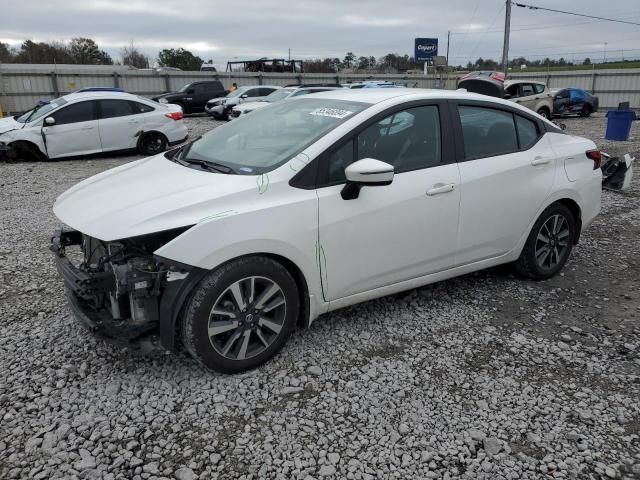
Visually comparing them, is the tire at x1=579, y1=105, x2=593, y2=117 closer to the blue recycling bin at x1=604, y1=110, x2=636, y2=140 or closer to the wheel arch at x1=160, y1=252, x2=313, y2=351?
the blue recycling bin at x1=604, y1=110, x2=636, y2=140

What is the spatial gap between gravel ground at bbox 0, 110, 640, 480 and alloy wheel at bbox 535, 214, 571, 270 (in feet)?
1.15

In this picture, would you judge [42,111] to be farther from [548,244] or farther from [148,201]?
[548,244]

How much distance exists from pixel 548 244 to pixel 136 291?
3.54m

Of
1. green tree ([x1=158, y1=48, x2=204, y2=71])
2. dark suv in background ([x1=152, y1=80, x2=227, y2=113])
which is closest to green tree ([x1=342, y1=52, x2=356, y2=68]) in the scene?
green tree ([x1=158, y1=48, x2=204, y2=71])

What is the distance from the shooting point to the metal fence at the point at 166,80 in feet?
78.6

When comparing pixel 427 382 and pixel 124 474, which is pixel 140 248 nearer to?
pixel 124 474

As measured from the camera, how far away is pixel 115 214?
311 cm

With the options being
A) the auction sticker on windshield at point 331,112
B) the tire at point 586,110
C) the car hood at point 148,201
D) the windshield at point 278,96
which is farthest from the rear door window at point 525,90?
the car hood at point 148,201

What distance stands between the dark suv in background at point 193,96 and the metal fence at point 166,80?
442cm

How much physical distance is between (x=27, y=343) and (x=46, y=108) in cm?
975

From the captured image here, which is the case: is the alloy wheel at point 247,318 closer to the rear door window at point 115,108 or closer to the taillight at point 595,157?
the taillight at point 595,157

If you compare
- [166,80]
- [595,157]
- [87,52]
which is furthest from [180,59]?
[595,157]

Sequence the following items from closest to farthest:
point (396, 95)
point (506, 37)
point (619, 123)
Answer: point (396, 95), point (619, 123), point (506, 37)

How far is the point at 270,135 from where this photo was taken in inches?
154
